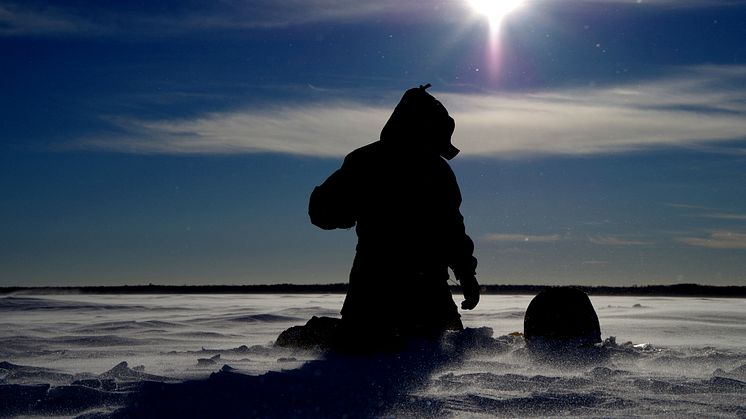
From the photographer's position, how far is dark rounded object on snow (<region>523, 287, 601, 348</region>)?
4855 millimetres

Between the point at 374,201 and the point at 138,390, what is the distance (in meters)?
2.14

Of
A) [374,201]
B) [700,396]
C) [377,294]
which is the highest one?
[374,201]

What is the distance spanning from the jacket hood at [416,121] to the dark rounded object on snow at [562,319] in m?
1.39

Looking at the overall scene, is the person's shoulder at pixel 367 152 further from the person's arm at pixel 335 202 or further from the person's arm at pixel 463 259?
the person's arm at pixel 463 259

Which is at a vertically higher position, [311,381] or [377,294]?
[377,294]

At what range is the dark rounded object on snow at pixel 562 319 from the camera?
15.9ft

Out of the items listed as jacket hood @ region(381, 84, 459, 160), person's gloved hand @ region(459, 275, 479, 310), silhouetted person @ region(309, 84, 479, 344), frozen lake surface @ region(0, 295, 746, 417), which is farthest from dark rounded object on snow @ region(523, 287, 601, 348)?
jacket hood @ region(381, 84, 459, 160)

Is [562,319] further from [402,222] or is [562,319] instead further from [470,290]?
[402,222]

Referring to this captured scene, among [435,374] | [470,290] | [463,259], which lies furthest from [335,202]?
[435,374]

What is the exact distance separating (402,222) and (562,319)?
1.32 m

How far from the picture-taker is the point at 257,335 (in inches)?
243

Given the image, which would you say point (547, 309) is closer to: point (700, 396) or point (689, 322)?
point (700, 396)

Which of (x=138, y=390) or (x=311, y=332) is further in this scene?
(x=311, y=332)

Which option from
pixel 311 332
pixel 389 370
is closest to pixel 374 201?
pixel 311 332
